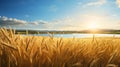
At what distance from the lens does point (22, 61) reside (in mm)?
1712

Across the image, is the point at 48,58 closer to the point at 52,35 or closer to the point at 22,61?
the point at 22,61

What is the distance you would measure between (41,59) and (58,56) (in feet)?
0.48

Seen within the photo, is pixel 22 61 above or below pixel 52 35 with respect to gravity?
below

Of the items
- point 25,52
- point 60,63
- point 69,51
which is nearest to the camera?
point 25,52

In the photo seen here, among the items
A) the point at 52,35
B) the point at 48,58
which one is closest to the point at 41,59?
the point at 48,58

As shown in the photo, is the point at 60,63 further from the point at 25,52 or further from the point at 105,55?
the point at 105,55

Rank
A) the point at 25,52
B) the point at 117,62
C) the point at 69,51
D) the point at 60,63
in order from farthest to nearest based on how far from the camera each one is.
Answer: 1. the point at 117,62
2. the point at 69,51
3. the point at 60,63
4. the point at 25,52

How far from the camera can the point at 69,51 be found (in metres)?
1.99

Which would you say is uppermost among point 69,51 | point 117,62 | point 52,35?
point 52,35

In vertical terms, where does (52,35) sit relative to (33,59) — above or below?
above

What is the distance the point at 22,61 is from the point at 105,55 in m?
0.95

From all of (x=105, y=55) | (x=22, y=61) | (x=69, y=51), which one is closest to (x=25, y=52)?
(x=22, y=61)

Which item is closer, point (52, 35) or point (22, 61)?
point (22, 61)

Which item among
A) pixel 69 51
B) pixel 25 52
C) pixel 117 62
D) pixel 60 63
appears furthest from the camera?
pixel 117 62
